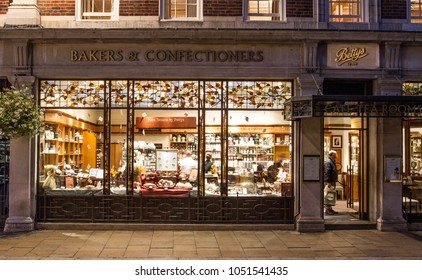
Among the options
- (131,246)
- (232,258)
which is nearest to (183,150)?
(131,246)

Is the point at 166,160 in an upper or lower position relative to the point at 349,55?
lower

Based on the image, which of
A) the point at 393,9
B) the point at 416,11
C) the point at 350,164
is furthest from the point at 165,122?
the point at 416,11

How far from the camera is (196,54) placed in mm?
12828

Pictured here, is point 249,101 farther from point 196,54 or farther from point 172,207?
point 172,207

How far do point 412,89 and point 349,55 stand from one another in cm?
200

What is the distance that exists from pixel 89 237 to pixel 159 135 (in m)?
3.10

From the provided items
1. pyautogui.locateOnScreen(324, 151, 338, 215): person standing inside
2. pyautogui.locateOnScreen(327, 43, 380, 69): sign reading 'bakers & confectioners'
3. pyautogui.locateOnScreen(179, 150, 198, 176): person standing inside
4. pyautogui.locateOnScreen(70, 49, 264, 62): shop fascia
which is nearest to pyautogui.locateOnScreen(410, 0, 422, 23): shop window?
pyautogui.locateOnScreen(327, 43, 380, 69): sign reading 'bakers & confectioners'

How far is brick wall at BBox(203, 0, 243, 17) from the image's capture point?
1309 centimetres

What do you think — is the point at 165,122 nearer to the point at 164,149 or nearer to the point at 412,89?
the point at 164,149

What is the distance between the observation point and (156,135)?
13.1 meters

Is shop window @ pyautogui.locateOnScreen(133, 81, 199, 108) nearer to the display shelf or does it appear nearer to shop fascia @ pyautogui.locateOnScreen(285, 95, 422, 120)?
the display shelf

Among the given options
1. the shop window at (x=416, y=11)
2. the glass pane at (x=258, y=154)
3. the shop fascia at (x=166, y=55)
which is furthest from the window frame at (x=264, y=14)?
the shop window at (x=416, y=11)

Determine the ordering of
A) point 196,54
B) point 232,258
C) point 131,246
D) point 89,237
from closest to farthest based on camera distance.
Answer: point 232,258 < point 131,246 < point 89,237 < point 196,54

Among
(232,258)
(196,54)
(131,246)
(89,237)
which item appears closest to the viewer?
(232,258)
